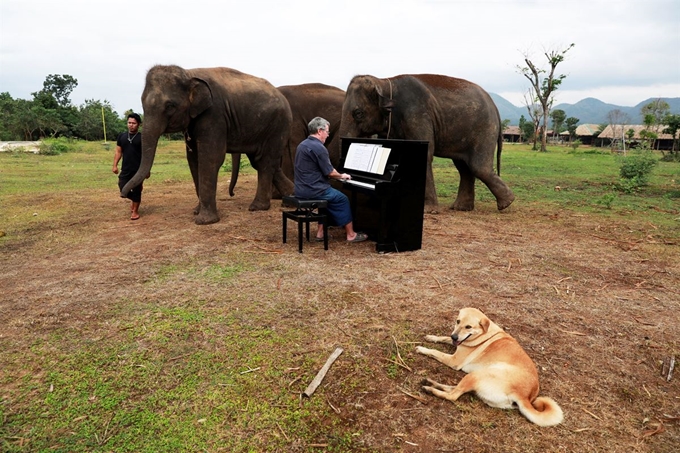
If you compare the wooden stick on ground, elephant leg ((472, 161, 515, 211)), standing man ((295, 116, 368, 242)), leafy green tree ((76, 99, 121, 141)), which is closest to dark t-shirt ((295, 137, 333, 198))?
standing man ((295, 116, 368, 242))

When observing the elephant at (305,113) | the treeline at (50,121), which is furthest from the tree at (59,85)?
the elephant at (305,113)

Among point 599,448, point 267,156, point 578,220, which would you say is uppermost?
point 267,156

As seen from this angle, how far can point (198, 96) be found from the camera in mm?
6844

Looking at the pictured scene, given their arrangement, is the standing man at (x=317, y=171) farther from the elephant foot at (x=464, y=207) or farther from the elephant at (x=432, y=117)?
the elephant foot at (x=464, y=207)

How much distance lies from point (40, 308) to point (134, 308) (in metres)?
0.88

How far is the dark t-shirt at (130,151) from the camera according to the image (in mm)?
7242

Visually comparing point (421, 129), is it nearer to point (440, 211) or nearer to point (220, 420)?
point (440, 211)

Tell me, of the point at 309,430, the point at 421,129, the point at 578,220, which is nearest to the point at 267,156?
the point at 421,129

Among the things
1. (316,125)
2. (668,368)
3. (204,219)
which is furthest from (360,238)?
(668,368)

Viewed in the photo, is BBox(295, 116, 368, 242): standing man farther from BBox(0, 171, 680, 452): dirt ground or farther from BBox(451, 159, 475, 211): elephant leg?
BBox(451, 159, 475, 211): elephant leg

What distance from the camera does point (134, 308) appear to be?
3990mm

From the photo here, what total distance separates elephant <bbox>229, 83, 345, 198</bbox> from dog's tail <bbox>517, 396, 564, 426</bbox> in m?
7.67

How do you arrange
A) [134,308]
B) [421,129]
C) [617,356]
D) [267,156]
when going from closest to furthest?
[617,356] → [134,308] → [421,129] → [267,156]

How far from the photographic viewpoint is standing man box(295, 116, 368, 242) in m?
5.68
